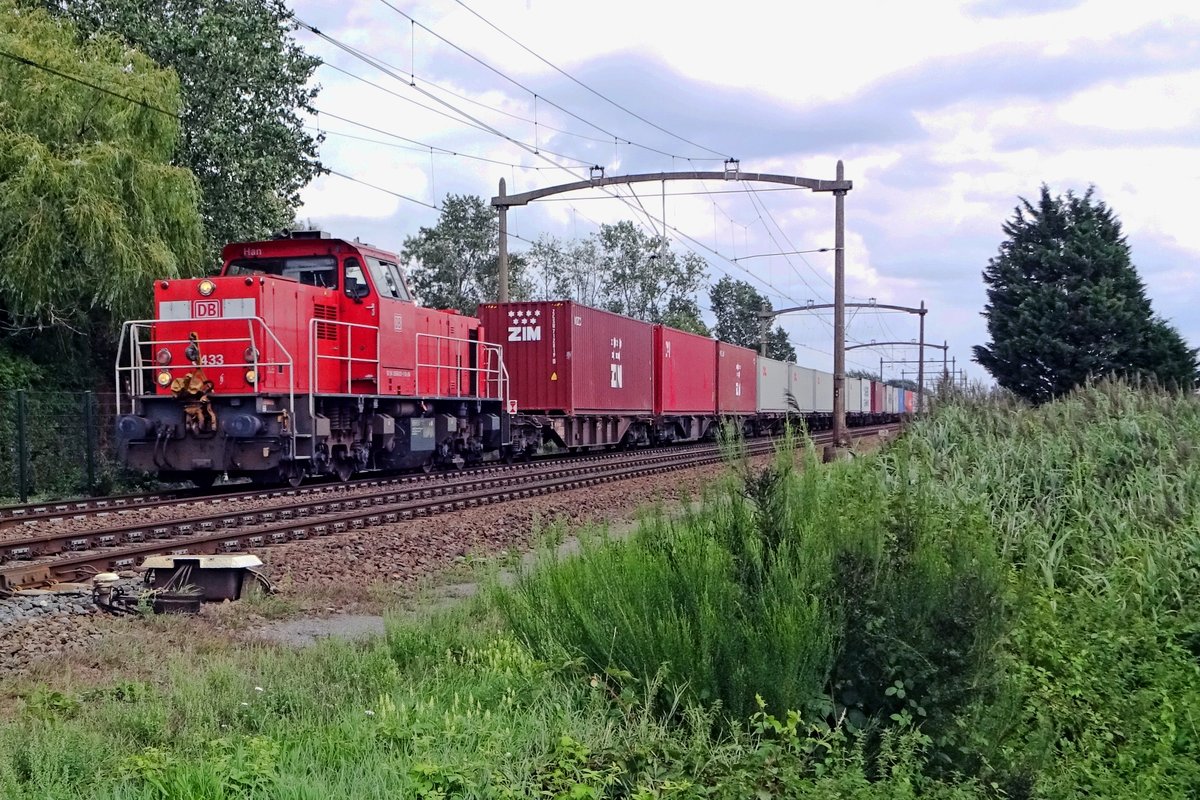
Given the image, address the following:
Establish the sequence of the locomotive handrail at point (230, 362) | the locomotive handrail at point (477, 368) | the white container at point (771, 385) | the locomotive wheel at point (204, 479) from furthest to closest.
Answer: the white container at point (771, 385) < the locomotive handrail at point (477, 368) < the locomotive wheel at point (204, 479) < the locomotive handrail at point (230, 362)

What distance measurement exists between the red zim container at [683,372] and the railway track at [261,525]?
11.4 m

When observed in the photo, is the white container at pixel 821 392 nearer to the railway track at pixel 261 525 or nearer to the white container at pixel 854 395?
the white container at pixel 854 395

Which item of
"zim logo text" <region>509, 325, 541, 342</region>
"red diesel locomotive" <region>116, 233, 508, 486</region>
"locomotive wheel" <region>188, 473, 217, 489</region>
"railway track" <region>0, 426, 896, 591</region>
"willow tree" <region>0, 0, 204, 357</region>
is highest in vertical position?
"willow tree" <region>0, 0, 204, 357</region>

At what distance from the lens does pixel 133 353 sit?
1482 centimetres

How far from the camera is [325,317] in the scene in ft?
52.7

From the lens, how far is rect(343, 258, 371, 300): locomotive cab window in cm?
1627

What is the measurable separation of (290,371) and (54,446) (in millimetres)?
6045

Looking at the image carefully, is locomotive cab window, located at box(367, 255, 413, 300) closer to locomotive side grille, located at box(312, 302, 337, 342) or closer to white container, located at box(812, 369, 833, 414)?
locomotive side grille, located at box(312, 302, 337, 342)

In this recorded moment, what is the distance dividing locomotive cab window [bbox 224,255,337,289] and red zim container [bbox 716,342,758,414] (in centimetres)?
1943

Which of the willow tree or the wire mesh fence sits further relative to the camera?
the willow tree

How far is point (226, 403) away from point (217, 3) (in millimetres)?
12197

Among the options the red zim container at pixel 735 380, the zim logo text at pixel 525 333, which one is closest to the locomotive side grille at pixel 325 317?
the zim logo text at pixel 525 333

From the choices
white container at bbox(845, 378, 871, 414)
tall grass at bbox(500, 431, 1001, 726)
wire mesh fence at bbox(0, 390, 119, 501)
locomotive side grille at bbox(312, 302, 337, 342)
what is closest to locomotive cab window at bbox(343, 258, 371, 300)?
locomotive side grille at bbox(312, 302, 337, 342)

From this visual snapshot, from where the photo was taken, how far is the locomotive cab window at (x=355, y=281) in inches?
640
